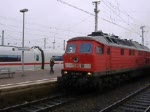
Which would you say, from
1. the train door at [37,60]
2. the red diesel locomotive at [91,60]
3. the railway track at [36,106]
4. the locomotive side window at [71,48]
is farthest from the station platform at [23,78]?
the train door at [37,60]

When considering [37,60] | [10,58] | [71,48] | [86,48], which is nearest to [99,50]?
[86,48]

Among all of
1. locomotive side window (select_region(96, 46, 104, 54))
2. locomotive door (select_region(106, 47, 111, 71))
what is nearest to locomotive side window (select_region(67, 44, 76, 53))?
locomotive side window (select_region(96, 46, 104, 54))

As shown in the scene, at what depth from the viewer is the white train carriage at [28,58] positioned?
27834 millimetres

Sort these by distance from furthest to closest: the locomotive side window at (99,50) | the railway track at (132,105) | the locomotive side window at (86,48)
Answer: the locomotive side window at (99,50), the locomotive side window at (86,48), the railway track at (132,105)

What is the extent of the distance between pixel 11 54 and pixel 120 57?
12248 millimetres

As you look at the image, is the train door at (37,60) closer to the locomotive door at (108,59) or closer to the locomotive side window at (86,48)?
the locomotive door at (108,59)

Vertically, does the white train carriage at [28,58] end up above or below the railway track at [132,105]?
above

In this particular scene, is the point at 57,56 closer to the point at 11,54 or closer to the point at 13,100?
the point at 11,54

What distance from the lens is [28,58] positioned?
31422 mm

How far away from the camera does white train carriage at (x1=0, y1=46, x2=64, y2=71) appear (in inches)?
1096

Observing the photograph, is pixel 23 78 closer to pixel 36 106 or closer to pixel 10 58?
pixel 36 106

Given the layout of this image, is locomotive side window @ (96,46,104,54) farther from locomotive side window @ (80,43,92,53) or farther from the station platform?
the station platform

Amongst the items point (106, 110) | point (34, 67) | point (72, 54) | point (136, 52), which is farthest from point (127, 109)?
point (34, 67)

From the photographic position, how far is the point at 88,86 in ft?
54.3
